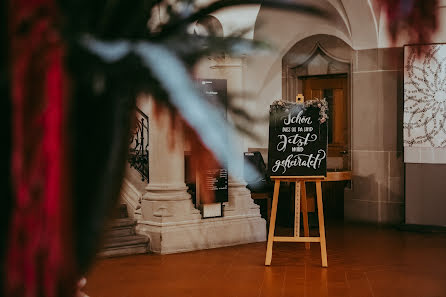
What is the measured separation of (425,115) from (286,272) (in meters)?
4.02

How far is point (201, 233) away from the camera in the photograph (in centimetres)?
784

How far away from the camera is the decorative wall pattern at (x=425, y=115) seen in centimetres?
944

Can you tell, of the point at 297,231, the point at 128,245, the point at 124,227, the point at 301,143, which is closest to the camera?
the point at 297,231

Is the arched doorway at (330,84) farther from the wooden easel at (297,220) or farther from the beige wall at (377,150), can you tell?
the wooden easel at (297,220)

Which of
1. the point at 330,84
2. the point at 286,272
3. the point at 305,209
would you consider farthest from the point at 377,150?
the point at 286,272

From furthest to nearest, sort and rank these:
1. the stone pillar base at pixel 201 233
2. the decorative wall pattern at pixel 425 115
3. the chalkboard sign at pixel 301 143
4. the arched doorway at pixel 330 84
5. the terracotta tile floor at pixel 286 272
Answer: the arched doorway at pixel 330 84, the decorative wall pattern at pixel 425 115, the stone pillar base at pixel 201 233, the chalkboard sign at pixel 301 143, the terracotta tile floor at pixel 286 272

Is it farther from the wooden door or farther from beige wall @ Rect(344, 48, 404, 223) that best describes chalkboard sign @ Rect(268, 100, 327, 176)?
the wooden door

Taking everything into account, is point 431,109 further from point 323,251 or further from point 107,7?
point 107,7

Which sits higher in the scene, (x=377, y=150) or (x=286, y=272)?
(x=377, y=150)

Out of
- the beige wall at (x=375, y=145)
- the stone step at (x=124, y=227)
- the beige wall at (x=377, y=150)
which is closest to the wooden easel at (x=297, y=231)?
the stone step at (x=124, y=227)

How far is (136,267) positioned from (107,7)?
629 centimetres

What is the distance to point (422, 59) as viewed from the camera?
0.57 metres

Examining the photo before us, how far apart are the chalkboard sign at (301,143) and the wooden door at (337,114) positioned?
12.5 feet

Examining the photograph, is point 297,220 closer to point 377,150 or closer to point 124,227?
point 124,227
